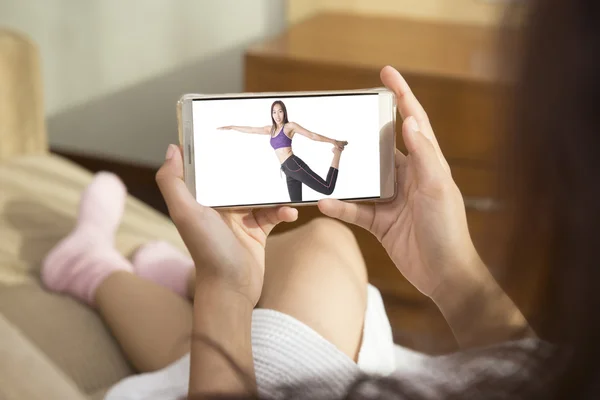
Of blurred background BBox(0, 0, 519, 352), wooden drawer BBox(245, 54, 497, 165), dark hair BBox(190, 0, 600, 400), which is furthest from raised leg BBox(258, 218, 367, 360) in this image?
wooden drawer BBox(245, 54, 497, 165)

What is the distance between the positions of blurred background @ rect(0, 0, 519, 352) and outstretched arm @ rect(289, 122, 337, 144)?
197 mm

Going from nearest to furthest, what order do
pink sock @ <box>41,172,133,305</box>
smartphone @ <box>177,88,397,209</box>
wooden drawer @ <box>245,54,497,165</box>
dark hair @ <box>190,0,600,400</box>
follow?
dark hair @ <box>190,0,600,400</box>, smartphone @ <box>177,88,397,209</box>, pink sock @ <box>41,172,133,305</box>, wooden drawer @ <box>245,54,497,165</box>

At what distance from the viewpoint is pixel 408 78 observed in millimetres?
1354

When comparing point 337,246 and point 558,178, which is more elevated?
point 558,178

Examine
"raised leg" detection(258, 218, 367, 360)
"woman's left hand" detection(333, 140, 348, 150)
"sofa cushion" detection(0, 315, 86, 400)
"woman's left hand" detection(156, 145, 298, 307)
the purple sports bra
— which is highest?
the purple sports bra

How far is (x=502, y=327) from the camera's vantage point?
633mm

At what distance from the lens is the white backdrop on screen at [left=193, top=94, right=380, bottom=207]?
72 cm

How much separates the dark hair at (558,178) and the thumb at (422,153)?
262 mm

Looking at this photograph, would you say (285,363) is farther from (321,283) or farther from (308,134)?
(308,134)

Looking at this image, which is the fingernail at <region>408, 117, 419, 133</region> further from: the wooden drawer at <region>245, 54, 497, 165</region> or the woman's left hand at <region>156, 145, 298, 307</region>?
the wooden drawer at <region>245, 54, 497, 165</region>

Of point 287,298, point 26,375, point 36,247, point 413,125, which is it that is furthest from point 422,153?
point 36,247

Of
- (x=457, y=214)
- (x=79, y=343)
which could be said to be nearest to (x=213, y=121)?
(x=457, y=214)

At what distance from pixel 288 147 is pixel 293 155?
0.03 ft

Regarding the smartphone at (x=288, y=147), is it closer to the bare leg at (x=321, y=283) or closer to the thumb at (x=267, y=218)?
the thumb at (x=267, y=218)
